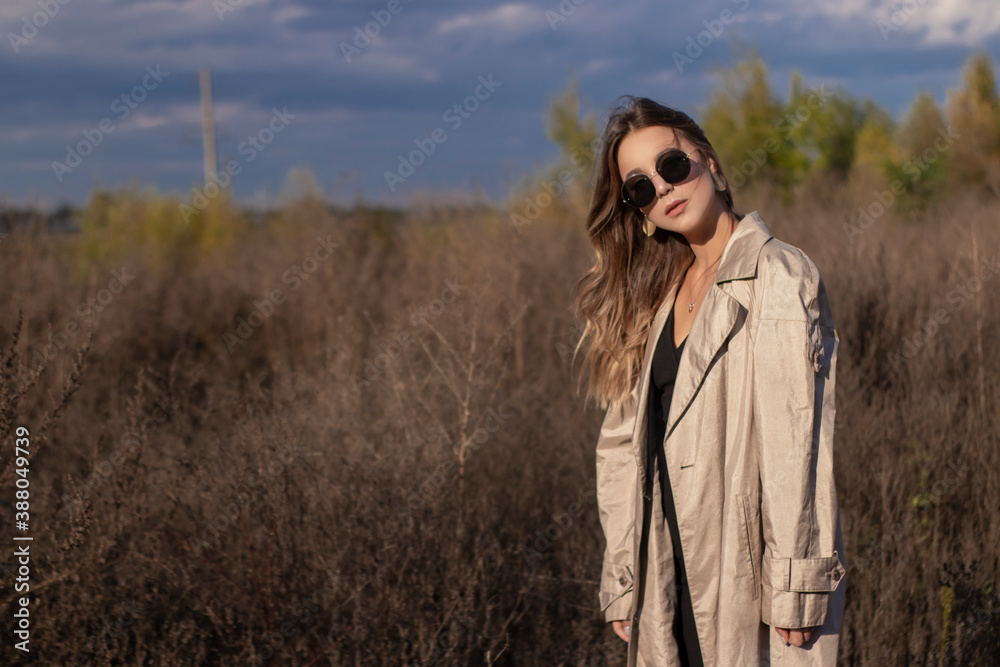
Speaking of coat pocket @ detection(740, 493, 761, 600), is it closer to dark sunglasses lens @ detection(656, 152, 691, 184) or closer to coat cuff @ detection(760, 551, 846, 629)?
coat cuff @ detection(760, 551, 846, 629)

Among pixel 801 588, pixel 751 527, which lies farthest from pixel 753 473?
pixel 801 588

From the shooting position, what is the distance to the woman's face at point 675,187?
1.69 metres

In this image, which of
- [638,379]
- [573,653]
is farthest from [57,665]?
[638,379]

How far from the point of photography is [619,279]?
2047mm

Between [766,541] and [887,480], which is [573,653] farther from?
[766,541]

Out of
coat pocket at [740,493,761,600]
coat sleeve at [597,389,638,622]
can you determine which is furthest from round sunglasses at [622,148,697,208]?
coat pocket at [740,493,761,600]

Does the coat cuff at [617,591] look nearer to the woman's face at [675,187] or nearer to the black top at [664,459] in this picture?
the black top at [664,459]

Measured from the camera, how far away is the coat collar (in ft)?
4.93

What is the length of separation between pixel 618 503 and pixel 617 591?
0.75 feet

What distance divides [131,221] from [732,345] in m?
13.1

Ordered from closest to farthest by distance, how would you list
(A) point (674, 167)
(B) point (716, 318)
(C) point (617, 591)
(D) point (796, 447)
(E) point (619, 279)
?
(D) point (796, 447)
(B) point (716, 318)
(A) point (674, 167)
(C) point (617, 591)
(E) point (619, 279)

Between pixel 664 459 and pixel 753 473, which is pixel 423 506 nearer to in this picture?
pixel 664 459

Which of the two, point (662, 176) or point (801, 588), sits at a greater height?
point (662, 176)

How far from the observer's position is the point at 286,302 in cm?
850
